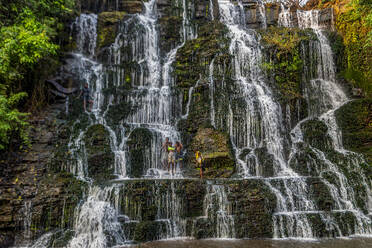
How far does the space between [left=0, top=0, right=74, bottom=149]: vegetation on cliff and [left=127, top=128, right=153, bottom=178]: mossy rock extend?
4439mm

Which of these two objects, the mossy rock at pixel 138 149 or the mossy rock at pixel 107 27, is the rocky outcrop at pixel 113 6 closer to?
the mossy rock at pixel 107 27

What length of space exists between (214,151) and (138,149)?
11.7 feet

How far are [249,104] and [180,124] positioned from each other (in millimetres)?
3764

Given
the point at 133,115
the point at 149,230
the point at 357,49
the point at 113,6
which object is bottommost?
the point at 149,230

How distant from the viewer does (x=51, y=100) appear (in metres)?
15.0

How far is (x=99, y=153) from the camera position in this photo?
12.1 metres

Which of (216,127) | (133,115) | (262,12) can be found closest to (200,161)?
(216,127)

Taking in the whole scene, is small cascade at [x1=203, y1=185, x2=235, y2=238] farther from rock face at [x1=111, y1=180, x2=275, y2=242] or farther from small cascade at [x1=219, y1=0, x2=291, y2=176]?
small cascade at [x1=219, y1=0, x2=291, y2=176]

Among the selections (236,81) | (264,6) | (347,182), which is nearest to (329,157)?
(347,182)

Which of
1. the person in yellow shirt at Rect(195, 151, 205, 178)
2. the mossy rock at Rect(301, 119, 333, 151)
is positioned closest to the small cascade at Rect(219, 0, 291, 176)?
the mossy rock at Rect(301, 119, 333, 151)

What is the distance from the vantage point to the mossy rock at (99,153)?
1169cm

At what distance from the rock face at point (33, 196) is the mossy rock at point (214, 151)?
5.38 meters

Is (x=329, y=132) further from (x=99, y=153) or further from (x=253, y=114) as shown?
(x=99, y=153)

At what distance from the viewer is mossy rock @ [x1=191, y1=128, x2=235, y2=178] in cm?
1198
